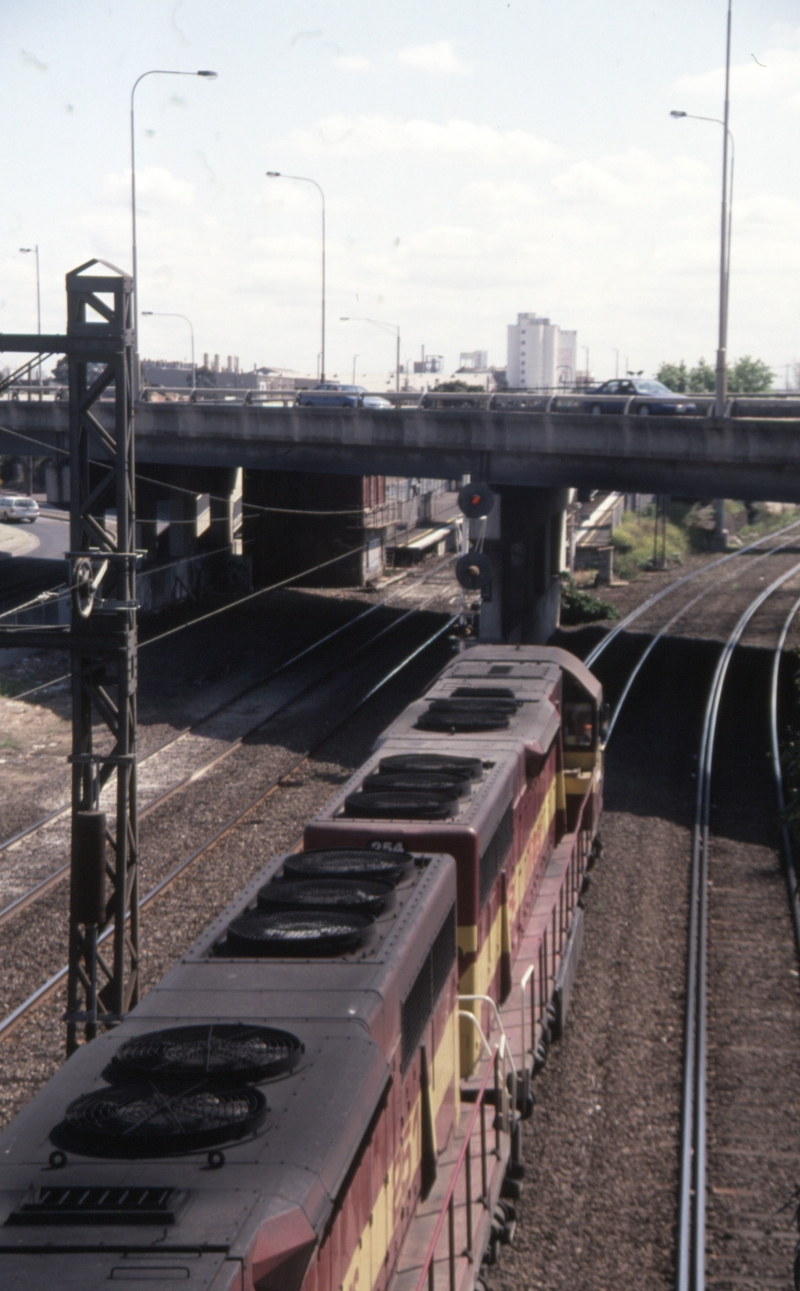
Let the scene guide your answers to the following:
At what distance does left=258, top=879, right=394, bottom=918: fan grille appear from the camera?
9.68 meters

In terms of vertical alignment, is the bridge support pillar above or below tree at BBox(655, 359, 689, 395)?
below

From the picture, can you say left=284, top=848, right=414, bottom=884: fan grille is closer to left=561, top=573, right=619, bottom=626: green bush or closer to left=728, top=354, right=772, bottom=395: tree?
left=561, top=573, right=619, bottom=626: green bush

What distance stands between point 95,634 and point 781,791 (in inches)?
799

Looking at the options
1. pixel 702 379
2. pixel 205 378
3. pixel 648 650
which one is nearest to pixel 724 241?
pixel 648 650

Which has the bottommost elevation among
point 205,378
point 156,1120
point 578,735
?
point 578,735

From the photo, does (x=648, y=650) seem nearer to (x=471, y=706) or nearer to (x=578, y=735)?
(x=578, y=735)

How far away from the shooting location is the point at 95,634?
44.5ft

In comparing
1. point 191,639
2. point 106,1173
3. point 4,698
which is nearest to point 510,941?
point 106,1173

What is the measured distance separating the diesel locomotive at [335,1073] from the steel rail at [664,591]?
29504mm

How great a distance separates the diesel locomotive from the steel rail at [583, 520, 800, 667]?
96.8ft

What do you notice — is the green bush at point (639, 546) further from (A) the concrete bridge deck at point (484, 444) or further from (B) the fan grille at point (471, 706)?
(B) the fan grille at point (471, 706)

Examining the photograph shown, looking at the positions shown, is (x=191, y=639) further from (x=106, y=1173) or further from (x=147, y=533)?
(x=106, y=1173)

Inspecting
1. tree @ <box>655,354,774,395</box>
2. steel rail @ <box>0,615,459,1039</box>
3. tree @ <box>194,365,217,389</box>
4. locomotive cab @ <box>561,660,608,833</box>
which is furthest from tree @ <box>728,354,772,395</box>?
locomotive cab @ <box>561,660,608,833</box>

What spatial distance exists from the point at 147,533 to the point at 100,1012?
142 feet
